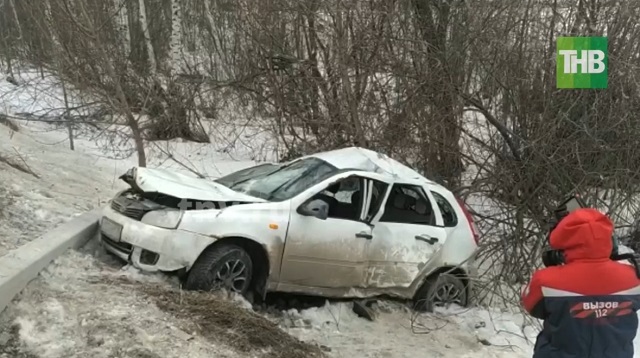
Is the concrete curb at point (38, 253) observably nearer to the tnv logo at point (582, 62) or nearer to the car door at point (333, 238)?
the car door at point (333, 238)

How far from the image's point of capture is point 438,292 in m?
7.08

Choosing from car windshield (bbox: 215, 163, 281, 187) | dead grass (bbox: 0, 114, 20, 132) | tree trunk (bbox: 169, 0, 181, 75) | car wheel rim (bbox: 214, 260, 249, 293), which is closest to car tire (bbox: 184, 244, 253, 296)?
car wheel rim (bbox: 214, 260, 249, 293)

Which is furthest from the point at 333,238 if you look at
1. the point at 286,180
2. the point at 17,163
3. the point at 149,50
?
the point at 149,50

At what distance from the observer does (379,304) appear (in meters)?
6.89

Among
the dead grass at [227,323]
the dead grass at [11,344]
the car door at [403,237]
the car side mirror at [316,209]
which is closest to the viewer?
the dead grass at [11,344]

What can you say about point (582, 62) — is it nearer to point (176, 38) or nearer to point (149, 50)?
point (176, 38)

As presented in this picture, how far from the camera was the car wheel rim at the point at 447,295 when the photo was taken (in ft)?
23.2

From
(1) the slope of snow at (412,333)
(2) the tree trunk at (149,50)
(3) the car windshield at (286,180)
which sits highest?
(2) the tree trunk at (149,50)

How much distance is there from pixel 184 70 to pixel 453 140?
8076 millimetres

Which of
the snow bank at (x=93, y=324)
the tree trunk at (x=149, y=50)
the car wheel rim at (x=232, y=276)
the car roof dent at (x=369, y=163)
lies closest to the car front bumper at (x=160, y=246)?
the car wheel rim at (x=232, y=276)

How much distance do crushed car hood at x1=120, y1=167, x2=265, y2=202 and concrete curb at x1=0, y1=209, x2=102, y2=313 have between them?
2.36 feet

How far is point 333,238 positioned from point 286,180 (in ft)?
2.63

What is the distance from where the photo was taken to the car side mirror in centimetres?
593

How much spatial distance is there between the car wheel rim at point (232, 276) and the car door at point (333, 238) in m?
0.39
